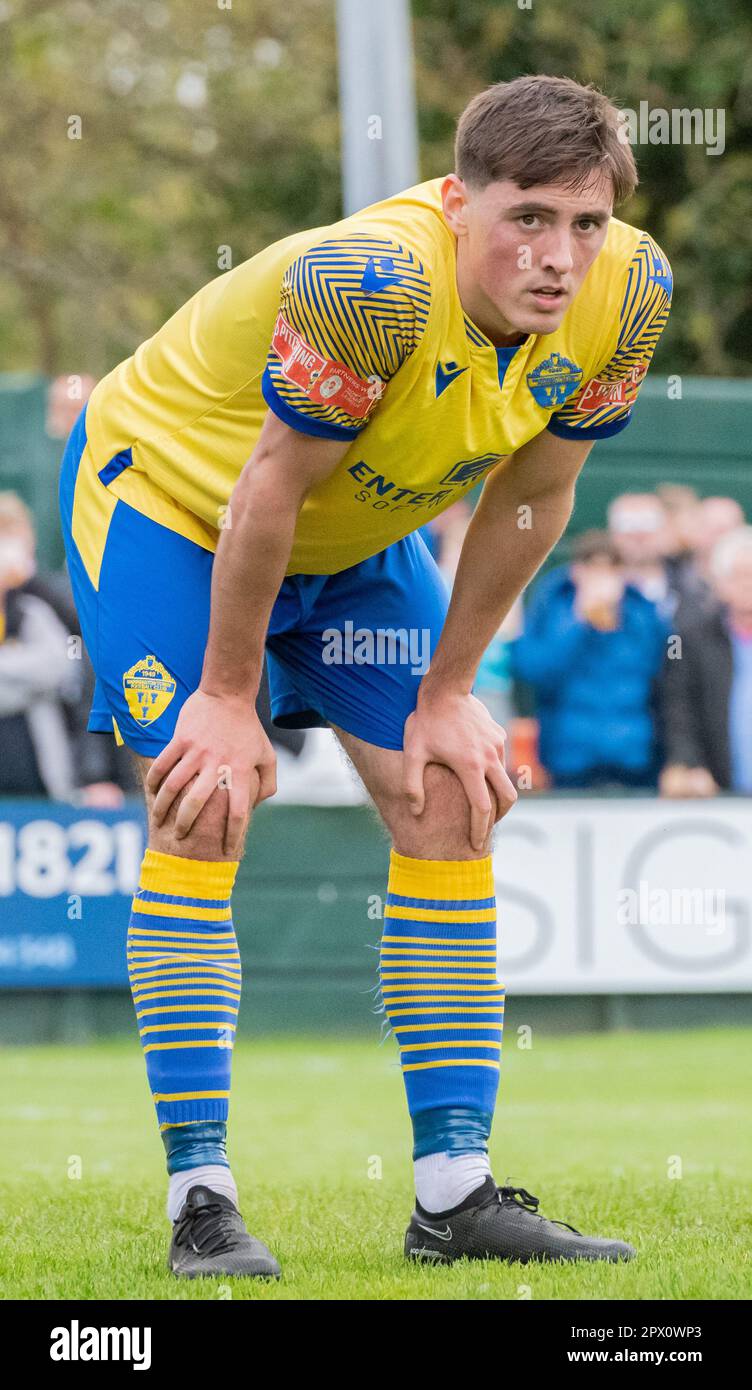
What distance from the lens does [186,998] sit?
3711mm

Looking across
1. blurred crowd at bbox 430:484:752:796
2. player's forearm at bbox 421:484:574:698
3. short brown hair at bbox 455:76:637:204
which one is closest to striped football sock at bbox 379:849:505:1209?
player's forearm at bbox 421:484:574:698

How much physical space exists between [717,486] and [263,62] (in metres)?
13.9

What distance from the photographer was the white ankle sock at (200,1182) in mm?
3717

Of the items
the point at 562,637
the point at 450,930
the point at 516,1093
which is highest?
the point at 562,637

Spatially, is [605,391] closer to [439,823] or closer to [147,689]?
[439,823]

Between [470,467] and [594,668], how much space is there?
6074 mm

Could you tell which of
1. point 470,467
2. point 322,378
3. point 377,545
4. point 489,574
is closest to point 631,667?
point 489,574

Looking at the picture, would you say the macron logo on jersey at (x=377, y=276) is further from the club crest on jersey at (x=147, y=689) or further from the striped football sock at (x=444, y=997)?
the striped football sock at (x=444, y=997)

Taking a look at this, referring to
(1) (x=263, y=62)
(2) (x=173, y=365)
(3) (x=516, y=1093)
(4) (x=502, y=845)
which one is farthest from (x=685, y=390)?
(1) (x=263, y=62)

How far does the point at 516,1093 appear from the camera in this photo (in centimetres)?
789

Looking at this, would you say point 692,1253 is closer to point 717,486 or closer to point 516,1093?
point 516,1093

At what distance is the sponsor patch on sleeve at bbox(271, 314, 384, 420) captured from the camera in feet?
11.2

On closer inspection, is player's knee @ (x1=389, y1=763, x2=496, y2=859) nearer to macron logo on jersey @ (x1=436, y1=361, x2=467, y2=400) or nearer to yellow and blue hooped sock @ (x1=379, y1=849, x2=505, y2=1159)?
yellow and blue hooped sock @ (x1=379, y1=849, x2=505, y2=1159)

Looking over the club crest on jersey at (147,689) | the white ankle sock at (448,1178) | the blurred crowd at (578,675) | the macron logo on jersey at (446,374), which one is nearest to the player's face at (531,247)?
the macron logo on jersey at (446,374)
